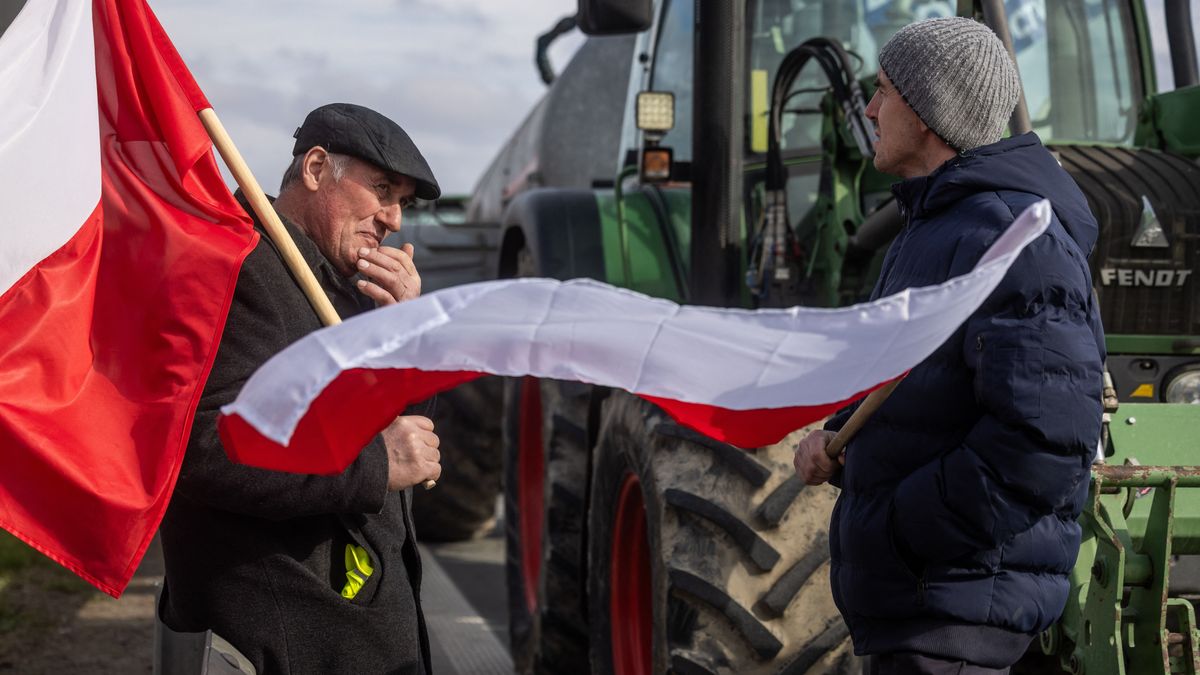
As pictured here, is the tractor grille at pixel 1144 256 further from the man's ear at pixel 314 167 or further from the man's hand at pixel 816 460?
the man's ear at pixel 314 167

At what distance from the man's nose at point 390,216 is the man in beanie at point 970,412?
93cm

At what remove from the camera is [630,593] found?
464 centimetres

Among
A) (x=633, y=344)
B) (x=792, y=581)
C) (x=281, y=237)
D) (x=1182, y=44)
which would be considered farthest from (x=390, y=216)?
(x=1182, y=44)

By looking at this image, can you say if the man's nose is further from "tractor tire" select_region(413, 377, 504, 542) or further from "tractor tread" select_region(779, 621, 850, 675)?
"tractor tire" select_region(413, 377, 504, 542)

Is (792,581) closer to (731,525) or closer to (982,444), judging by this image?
(731,525)

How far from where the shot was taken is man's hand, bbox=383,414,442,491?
8.97 feet

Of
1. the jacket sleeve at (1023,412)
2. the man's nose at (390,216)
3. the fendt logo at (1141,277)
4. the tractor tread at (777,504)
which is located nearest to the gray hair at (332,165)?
the man's nose at (390,216)

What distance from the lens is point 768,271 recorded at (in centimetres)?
477

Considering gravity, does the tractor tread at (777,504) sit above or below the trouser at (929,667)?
below

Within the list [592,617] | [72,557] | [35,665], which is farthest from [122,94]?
[35,665]

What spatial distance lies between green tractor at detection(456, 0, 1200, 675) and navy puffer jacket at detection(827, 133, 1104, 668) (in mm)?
754

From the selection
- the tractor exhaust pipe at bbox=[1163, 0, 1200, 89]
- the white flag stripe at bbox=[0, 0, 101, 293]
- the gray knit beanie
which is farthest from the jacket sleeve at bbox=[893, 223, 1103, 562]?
the tractor exhaust pipe at bbox=[1163, 0, 1200, 89]

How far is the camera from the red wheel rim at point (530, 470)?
21.9 ft

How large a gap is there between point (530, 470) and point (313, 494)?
416 cm
